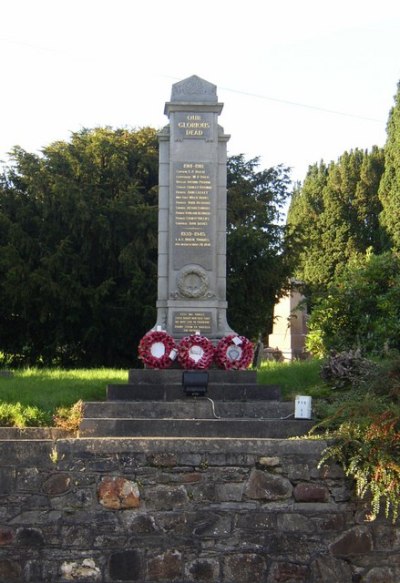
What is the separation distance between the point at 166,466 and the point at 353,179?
3117 centimetres

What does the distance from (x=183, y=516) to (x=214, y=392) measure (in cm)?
252

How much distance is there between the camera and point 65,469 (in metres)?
6.80

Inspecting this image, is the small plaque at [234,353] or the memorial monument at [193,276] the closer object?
the memorial monument at [193,276]

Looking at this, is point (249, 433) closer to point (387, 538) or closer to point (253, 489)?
point (253, 489)

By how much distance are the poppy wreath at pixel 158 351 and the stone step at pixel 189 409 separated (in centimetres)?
108

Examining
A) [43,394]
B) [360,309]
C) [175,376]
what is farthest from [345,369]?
[360,309]

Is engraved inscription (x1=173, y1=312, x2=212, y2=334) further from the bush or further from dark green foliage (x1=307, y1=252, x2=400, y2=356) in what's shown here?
dark green foliage (x1=307, y1=252, x2=400, y2=356)

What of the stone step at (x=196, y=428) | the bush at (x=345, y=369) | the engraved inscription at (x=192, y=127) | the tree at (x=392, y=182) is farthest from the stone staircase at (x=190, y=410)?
the tree at (x=392, y=182)

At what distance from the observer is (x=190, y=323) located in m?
10.6

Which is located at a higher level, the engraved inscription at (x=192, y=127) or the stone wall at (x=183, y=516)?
the engraved inscription at (x=192, y=127)

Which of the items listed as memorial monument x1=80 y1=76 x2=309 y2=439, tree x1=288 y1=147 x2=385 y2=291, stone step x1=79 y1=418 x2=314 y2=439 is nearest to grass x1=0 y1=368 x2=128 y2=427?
memorial monument x1=80 y1=76 x2=309 y2=439

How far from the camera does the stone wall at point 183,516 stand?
665 centimetres

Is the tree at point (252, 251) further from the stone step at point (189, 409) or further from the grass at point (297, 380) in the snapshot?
the stone step at point (189, 409)

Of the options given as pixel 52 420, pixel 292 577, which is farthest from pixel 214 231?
pixel 292 577
